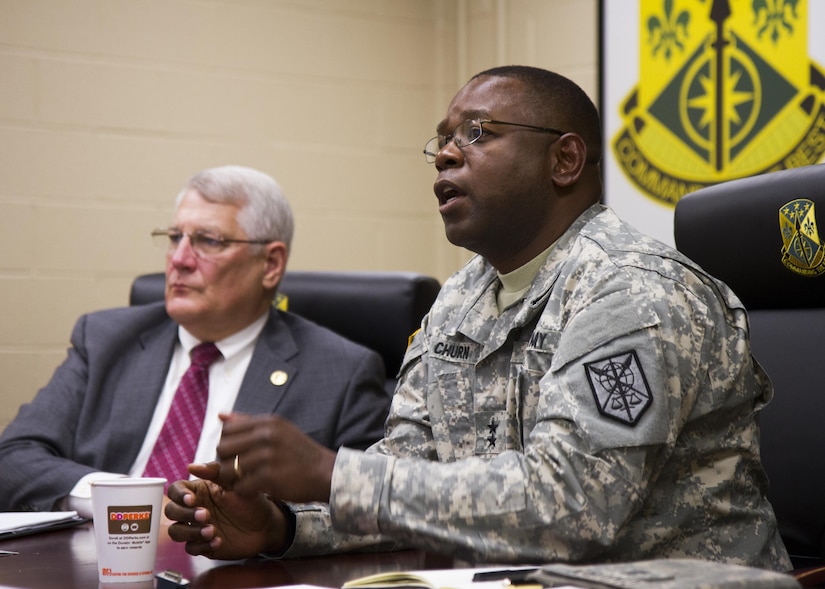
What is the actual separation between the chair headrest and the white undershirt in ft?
3.61

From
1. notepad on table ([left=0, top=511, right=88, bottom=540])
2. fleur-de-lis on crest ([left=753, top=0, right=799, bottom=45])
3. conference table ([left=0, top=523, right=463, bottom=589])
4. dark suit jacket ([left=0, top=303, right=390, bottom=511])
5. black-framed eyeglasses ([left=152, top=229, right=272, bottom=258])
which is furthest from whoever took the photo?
fleur-de-lis on crest ([left=753, top=0, right=799, bottom=45])

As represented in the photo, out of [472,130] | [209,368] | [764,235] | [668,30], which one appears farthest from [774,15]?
A: [209,368]

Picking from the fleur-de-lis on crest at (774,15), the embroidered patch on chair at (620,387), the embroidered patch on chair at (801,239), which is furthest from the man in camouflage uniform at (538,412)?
the fleur-de-lis on crest at (774,15)

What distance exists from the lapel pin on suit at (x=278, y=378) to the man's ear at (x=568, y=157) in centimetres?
97

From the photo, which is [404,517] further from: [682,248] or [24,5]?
[24,5]

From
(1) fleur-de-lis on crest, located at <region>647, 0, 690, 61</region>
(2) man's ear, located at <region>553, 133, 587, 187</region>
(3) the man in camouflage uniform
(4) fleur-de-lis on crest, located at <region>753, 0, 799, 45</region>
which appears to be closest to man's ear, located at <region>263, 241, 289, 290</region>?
(3) the man in camouflage uniform

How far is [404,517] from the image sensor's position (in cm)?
116

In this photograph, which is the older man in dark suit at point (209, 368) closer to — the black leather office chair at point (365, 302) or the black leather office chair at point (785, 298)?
the black leather office chair at point (365, 302)

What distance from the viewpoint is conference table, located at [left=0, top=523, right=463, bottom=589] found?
3.73 feet

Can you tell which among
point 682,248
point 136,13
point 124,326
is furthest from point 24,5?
point 682,248

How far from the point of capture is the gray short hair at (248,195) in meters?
2.45

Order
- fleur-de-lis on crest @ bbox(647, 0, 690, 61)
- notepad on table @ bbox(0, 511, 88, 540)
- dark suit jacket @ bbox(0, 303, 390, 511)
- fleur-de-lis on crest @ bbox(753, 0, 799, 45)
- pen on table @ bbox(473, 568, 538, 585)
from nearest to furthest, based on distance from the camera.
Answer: pen on table @ bbox(473, 568, 538, 585)
notepad on table @ bbox(0, 511, 88, 540)
dark suit jacket @ bbox(0, 303, 390, 511)
fleur-de-lis on crest @ bbox(753, 0, 799, 45)
fleur-de-lis on crest @ bbox(647, 0, 690, 61)

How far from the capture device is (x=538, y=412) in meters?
1.22

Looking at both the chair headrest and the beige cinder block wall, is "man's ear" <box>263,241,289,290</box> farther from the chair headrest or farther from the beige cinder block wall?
the chair headrest
